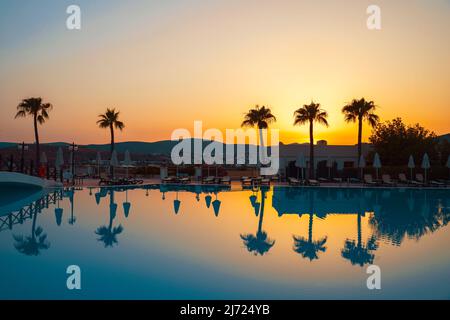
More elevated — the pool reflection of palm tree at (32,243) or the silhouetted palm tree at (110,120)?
the silhouetted palm tree at (110,120)

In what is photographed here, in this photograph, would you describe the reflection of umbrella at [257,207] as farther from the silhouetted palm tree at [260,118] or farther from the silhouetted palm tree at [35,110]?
the silhouetted palm tree at [35,110]

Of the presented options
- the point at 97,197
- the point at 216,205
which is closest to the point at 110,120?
the point at 97,197

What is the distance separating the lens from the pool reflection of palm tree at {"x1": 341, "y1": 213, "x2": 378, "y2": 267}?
8375 mm

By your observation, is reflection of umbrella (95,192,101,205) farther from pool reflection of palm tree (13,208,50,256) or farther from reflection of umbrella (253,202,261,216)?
reflection of umbrella (253,202,261,216)

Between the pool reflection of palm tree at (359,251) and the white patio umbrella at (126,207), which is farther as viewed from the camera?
the white patio umbrella at (126,207)

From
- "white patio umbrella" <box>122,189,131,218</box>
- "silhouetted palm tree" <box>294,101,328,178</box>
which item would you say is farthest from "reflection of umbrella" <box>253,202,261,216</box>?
"silhouetted palm tree" <box>294,101,328,178</box>

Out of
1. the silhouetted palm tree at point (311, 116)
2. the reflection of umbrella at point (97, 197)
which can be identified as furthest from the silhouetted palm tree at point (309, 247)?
the silhouetted palm tree at point (311, 116)

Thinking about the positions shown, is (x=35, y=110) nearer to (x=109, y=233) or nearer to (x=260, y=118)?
(x=260, y=118)

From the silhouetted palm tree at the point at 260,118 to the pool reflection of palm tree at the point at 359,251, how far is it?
2278 centimetres

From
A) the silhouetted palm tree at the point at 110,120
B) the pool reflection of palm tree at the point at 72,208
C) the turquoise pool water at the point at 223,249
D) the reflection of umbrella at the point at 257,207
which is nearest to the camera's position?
the turquoise pool water at the point at 223,249

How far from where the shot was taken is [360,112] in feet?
96.4

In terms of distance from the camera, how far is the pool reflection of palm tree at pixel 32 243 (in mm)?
9172

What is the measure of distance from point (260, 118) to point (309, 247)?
78.4ft

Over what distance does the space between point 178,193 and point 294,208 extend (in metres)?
7.83
